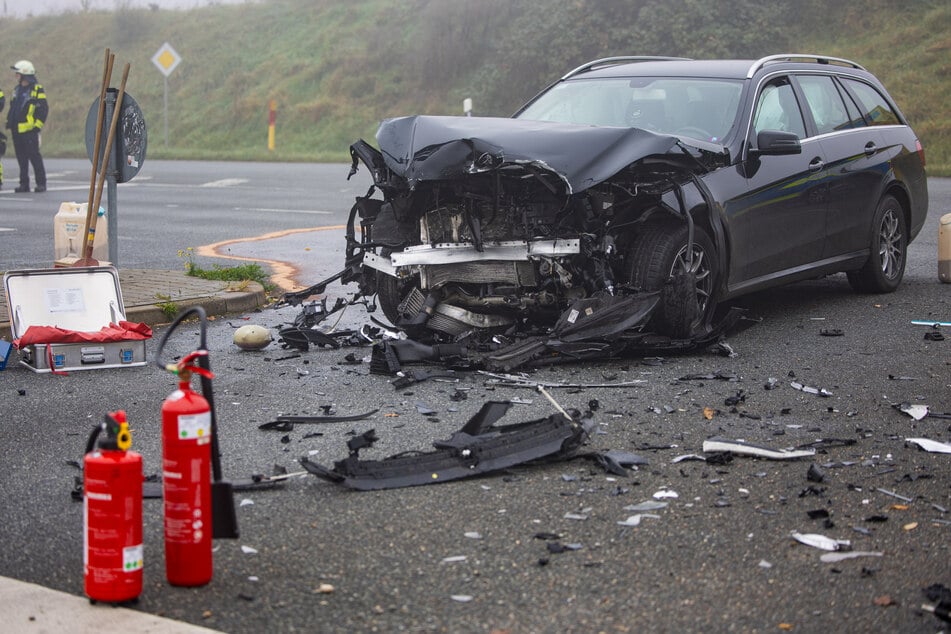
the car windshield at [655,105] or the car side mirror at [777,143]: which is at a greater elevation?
the car windshield at [655,105]

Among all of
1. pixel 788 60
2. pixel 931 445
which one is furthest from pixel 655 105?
pixel 931 445

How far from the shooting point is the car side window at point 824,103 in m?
8.55

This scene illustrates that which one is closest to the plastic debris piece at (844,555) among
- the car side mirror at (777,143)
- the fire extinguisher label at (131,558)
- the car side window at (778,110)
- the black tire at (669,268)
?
the fire extinguisher label at (131,558)

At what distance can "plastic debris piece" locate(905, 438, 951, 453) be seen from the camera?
500 centimetres

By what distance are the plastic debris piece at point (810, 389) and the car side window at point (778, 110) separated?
2147 millimetres

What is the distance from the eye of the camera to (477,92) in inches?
1256

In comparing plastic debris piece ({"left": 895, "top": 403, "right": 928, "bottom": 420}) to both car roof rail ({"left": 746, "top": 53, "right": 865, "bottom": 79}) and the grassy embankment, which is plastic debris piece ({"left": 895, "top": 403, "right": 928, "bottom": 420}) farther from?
the grassy embankment

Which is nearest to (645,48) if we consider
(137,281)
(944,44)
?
(944,44)

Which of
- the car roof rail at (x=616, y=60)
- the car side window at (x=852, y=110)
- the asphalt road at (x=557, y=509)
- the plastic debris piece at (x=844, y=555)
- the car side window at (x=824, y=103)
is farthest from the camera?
the car side window at (x=852, y=110)

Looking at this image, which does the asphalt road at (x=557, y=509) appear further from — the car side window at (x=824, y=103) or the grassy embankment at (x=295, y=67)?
the grassy embankment at (x=295, y=67)

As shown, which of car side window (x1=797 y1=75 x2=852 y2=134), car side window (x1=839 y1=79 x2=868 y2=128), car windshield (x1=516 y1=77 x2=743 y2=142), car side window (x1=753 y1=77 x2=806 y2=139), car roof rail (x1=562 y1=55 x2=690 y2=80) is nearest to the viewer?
car windshield (x1=516 y1=77 x2=743 y2=142)

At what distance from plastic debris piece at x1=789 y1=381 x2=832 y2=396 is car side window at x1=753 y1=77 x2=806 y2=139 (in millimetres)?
2147

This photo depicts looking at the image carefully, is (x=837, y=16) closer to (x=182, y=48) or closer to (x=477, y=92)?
(x=477, y=92)

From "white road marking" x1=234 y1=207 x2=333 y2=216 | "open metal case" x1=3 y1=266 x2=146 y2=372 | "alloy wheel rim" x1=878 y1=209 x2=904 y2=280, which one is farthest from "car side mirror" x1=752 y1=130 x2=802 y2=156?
"white road marking" x1=234 y1=207 x2=333 y2=216
